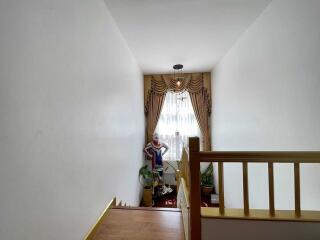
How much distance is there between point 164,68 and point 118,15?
2.16 metres

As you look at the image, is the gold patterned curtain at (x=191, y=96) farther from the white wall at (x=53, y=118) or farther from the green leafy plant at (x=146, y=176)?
the white wall at (x=53, y=118)

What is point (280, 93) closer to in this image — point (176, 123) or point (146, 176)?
point (146, 176)

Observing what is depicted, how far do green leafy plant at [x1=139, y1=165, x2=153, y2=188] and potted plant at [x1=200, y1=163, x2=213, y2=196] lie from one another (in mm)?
1341

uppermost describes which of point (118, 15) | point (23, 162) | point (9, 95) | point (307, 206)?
point (118, 15)

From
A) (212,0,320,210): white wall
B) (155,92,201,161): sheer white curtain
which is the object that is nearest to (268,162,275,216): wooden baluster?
(212,0,320,210): white wall

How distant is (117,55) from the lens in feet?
8.07

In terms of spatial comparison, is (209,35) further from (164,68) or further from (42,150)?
(42,150)

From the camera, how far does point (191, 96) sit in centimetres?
470

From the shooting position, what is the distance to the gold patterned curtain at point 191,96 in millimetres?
4664

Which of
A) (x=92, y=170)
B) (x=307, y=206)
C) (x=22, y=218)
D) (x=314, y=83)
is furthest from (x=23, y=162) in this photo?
(x=307, y=206)

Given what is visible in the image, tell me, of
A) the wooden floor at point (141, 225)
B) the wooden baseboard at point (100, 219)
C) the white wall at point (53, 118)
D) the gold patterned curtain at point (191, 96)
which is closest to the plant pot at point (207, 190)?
the gold patterned curtain at point (191, 96)

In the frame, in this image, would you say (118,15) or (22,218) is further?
(118,15)

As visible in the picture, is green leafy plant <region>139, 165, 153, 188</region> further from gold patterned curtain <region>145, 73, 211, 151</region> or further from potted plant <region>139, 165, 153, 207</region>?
gold patterned curtain <region>145, 73, 211, 151</region>

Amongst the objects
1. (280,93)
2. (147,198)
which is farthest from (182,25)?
(147,198)
